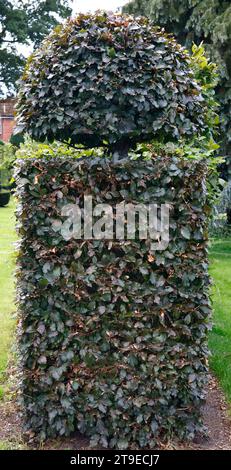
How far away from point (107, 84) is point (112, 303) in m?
1.30

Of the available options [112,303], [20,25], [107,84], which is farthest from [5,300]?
[20,25]

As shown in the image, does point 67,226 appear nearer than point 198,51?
Yes

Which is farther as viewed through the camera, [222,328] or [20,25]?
[20,25]

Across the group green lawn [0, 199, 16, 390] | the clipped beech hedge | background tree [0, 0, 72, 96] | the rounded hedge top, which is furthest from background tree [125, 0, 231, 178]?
background tree [0, 0, 72, 96]

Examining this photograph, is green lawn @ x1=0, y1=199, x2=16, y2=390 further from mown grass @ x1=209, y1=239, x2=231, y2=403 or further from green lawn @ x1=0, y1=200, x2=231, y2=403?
mown grass @ x1=209, y1=239, x2=231, y2=403

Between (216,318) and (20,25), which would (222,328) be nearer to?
(216,318)

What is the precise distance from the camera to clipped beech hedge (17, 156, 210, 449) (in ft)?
9.91

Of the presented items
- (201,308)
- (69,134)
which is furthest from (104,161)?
(201,308)

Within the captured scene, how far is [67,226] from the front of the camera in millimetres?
3018

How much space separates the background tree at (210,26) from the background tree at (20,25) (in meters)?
Result: 20.6

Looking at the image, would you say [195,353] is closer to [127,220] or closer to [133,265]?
[133,265]

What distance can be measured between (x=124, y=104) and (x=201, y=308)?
4.42 ft

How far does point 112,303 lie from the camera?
9.95ft
